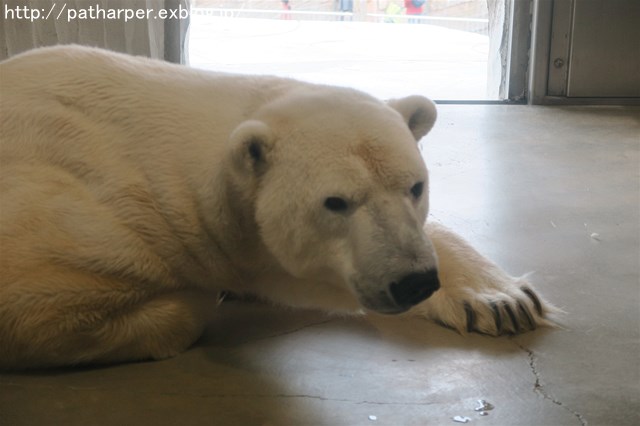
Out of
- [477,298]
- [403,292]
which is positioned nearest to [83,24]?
[477,298]

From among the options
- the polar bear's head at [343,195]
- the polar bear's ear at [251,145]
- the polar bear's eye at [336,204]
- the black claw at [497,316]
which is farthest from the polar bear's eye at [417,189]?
the black claw at [497,316]

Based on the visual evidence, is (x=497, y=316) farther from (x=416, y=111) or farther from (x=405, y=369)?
(x=416, y=111)

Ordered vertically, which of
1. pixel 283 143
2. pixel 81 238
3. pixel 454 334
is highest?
pixel 283 143

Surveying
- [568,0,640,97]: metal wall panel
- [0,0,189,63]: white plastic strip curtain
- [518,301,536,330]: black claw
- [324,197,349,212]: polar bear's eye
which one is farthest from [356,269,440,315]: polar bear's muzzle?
[568,0,640,97]: metal wall panel

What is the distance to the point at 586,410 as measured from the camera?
2086 mm

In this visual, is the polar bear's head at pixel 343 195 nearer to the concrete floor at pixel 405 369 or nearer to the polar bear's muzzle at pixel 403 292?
the polar bear's muzzle at pixel 403 292

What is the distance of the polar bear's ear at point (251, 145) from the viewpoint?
6.95 feet

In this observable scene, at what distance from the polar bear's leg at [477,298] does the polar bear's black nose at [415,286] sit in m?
0.57

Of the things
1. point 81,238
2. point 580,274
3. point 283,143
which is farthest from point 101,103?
point 580,274

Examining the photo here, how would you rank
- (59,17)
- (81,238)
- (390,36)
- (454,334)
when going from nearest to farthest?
1. (81,238)
2. (454,334)
3. (59,17)
4. (390,36)

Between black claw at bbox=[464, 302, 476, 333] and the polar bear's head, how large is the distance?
47 cm

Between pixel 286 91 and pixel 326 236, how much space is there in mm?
474

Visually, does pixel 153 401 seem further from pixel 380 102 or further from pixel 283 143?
pixel 380 102

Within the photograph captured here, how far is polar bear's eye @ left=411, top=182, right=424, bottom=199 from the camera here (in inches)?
83.9
